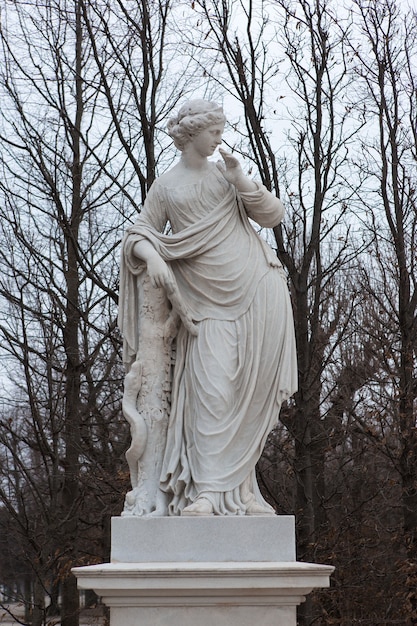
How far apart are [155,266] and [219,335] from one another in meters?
0.54

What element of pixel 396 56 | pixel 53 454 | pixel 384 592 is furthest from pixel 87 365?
pixel 396 56

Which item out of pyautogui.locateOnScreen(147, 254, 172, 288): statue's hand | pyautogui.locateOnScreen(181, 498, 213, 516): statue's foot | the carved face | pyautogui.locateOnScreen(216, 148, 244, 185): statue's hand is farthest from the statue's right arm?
pyautogui.locateOnScreen(181, 498, 213, 516): statue's foot

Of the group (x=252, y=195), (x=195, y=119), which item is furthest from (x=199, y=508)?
(x=195, y=119)

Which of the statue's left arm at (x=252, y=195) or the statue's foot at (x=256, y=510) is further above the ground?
the statue's left arm at (x=252, y=195)

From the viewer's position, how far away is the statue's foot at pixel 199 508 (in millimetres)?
5816

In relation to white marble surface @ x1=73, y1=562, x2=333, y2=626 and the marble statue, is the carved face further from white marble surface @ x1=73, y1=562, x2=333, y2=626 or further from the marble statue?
white marble surface @ x1=73, y1=562, x2=333, y2=626

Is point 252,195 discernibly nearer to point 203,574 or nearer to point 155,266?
point 155,266

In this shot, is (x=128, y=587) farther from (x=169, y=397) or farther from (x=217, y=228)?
(x=217, y=228)

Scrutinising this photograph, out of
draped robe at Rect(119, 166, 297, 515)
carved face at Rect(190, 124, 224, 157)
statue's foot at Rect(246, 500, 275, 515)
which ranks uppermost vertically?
carved face at Rect(190, 124, 224, 157)

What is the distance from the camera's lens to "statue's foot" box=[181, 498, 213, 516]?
19.1 ft

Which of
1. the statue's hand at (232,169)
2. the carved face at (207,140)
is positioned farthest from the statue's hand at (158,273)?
the carved face at (207,140)

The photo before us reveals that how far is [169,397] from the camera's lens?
249 inches

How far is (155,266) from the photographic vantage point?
6254mm

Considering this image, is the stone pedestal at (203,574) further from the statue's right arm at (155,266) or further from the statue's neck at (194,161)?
the statue's neck at (194,161)
